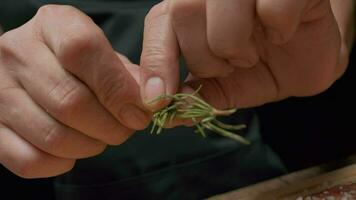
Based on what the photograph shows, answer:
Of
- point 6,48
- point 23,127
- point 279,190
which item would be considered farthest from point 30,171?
point 279,190

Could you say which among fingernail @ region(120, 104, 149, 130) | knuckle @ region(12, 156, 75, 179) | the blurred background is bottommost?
the blurred background

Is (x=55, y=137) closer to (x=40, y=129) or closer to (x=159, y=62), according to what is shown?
(x=40, y=129)

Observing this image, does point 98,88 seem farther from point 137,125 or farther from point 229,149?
point 229,149

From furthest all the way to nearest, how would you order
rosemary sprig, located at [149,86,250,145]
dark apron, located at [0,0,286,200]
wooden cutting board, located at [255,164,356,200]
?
dark apron, located at [0,0,286,200]
wooden cutting board, located at [255,164,356,200]
rosemary sprig, located at [149,86,250,145]

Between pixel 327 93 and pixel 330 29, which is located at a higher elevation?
pixel 330 29

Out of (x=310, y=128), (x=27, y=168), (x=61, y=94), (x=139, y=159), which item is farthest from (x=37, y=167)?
(x=310, y=128)

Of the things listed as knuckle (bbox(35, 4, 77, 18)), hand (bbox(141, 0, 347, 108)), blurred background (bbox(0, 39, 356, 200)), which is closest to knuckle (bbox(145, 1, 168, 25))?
hand (bbox(141, 0, 347, 108))

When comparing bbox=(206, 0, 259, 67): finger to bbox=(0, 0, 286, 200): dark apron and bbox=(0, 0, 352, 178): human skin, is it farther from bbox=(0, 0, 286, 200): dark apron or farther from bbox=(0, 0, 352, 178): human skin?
bbox=(0, 0, 286, 200): dark apron

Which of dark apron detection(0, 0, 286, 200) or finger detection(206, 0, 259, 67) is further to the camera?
dark apron detection(0, 0, 286, 200)
